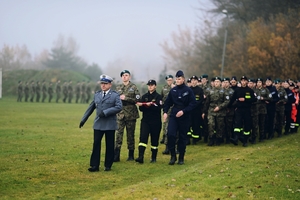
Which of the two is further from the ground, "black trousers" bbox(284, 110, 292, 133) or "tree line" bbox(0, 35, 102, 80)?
"tree line" bbox(0, 35, 102, 80)

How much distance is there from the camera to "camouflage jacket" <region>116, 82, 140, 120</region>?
1486 centimetres

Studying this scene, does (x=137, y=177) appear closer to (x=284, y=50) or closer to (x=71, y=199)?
(x=71, y=199)

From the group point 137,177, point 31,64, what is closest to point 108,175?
point 137,177

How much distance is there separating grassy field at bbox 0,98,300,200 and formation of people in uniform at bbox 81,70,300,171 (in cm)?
81

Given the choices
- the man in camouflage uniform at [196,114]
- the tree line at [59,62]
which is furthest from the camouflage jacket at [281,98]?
the tree line at [59,62]

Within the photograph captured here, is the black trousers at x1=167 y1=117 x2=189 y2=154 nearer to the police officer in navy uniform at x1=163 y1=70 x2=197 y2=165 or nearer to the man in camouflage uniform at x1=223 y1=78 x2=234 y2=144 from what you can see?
the police officer in navy uniform at x1=163 y1=70 x2=197 y2=165

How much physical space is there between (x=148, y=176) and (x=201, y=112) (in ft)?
24.6

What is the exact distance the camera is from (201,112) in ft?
65.5

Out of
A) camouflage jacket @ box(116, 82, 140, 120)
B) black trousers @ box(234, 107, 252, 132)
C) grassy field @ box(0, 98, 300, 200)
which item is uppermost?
camouflage jacket @ box(116, 82, 140, 120)

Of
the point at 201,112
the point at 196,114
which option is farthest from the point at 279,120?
the point at 196,114

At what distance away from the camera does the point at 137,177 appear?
41.5 ft

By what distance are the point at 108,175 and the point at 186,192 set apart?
9.69 feet

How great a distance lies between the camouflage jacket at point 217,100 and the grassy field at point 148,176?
1972 mm

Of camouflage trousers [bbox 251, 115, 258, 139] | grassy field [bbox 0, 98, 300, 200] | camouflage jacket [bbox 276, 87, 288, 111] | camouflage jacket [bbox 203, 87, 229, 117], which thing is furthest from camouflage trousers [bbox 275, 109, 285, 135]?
grassy field [bbox 0, 98, 300, 200]
